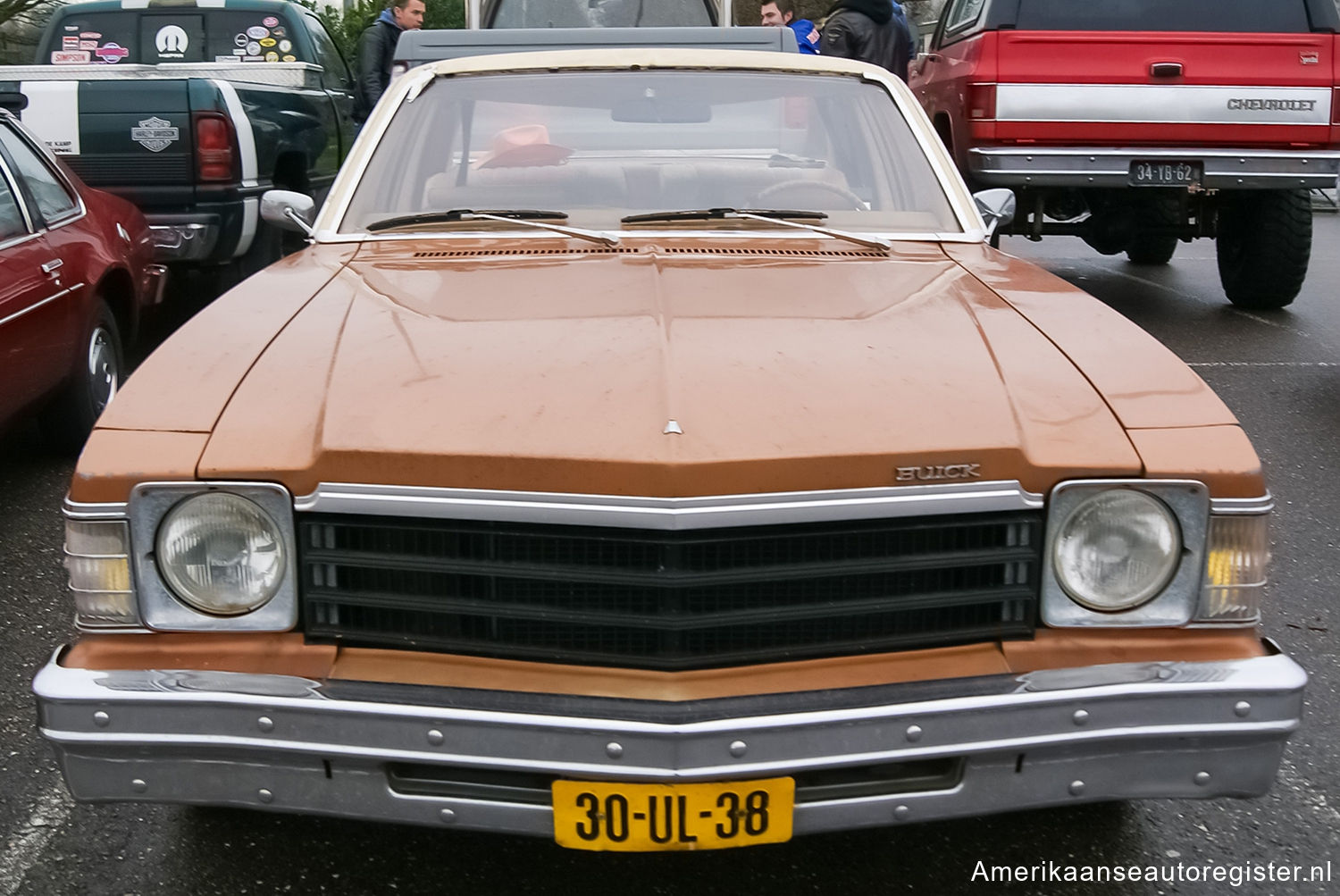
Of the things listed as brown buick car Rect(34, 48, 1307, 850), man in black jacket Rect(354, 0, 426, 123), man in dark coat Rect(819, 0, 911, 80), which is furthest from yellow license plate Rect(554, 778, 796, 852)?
man in black jacket Rect(354, 0, 426, 123)

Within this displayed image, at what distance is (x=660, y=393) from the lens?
2.18 m

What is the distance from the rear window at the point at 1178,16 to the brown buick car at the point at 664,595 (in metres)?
6.01

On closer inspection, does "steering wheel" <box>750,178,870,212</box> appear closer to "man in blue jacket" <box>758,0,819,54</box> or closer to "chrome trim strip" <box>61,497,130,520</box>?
"chrome trim strip" <box>61,497,130,520</box>

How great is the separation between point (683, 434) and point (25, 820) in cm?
169

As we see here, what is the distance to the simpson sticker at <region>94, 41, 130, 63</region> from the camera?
30.7 ft

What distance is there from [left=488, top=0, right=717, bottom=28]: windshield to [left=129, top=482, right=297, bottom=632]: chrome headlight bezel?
8.21 m

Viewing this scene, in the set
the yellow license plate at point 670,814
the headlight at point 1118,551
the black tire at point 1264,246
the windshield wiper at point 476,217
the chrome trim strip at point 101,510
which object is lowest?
the black tire at point 1264,246

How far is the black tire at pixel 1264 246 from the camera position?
8.19m

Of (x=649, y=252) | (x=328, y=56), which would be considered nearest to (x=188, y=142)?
(x=328, y=56)

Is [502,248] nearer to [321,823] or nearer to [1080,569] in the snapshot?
[321,823]

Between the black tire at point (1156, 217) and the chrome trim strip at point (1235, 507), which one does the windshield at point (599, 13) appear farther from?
the chrome trim strip at point (1235, 507)

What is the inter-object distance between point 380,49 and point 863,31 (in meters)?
3.24

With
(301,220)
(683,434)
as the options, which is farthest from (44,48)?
(683,434)

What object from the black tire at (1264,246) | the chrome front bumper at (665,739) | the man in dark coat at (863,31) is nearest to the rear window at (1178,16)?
the black tire at (1264,246)
